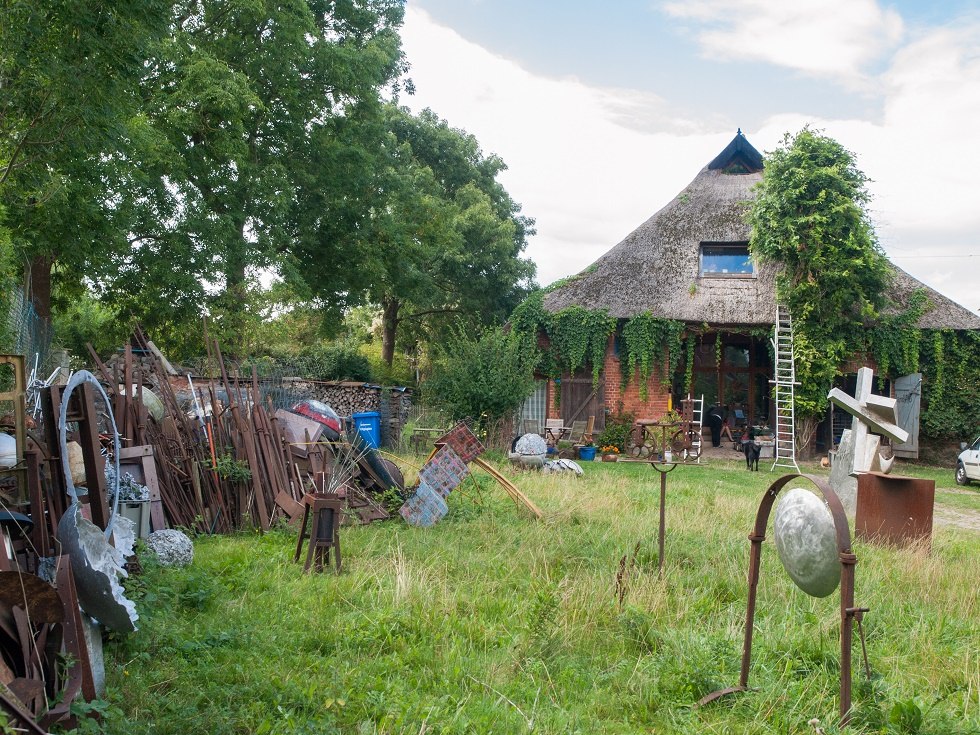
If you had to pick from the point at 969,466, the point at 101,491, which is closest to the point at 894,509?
the point at 101,491

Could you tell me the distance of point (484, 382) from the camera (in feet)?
54.2

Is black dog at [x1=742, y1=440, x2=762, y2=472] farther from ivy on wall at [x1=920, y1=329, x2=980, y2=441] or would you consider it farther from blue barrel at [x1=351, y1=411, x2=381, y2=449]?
blue barrel at [x1=351, y1=411, x2=381, y2=449]

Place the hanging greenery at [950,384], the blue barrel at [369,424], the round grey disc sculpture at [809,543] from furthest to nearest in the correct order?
the hanging greenery at [950,384] < the blue barrel at [369,424] < the round grey disc sculpture at [809,543]

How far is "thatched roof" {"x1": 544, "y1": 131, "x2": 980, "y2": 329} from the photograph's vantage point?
18922 millimetres

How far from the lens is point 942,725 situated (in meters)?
3.46

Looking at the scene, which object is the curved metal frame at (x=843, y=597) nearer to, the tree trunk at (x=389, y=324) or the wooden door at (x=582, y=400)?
the wooden door at (x=582, y=400)

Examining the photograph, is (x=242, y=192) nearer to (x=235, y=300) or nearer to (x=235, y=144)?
(x=235, y=144)

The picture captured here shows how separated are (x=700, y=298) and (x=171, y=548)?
1577cm

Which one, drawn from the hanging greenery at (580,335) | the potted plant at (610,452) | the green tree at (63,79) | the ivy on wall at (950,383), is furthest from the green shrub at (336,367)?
the ivy on wall at (950,383)

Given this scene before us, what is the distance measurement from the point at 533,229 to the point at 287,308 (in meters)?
10.6

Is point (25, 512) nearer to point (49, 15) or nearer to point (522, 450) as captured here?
point (49, 15)

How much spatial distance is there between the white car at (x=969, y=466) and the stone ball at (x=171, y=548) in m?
14.6

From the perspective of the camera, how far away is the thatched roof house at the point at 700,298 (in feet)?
62.3

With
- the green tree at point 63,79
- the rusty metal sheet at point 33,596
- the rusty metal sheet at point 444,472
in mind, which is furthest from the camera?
the rusty metal sheet at point 444,472
